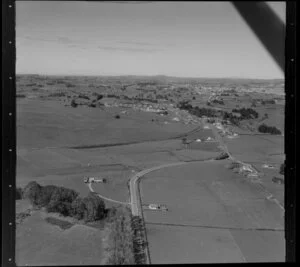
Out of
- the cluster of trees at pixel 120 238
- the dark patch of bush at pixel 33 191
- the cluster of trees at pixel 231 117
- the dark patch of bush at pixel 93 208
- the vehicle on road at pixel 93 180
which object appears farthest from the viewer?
the cluster of trees at pixel 231 117

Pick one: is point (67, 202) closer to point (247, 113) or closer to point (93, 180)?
point (93, 180)

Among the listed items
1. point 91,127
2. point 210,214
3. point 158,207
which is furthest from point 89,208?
point 91,127

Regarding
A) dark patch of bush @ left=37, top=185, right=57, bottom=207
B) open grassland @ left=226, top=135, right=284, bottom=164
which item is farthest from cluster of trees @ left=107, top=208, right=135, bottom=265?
open grassland @ left=226, top=135, right=284, bottom=164

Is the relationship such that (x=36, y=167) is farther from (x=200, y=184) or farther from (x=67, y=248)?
(x=200, y=184)

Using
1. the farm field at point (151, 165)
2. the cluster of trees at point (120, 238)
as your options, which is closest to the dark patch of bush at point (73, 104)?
the farm field at point (151, 165)

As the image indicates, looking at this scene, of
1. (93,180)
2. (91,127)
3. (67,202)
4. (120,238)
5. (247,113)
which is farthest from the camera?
(247,113)

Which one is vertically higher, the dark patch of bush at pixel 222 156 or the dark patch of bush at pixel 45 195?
the dark patch of bush at pixel 222 156

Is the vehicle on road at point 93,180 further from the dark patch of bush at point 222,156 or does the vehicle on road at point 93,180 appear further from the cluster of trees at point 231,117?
the cluster of trees at point 231,117
